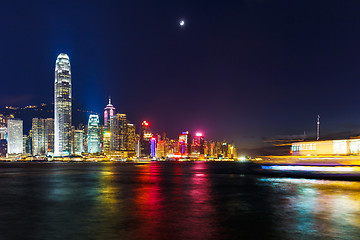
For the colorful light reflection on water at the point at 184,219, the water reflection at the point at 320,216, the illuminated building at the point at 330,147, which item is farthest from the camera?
the illuminated building at the point at 330,147

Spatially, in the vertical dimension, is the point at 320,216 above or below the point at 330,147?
below

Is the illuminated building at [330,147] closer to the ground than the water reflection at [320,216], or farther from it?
farther from it

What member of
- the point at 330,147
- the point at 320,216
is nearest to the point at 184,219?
the point at 320,216

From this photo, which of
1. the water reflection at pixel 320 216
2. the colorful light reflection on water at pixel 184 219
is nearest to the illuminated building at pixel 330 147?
the water reflection at pixel 320 216

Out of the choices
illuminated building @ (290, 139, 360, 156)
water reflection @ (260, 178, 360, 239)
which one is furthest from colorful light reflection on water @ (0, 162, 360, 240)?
illuminated building @ (290, 139, 360, 156)

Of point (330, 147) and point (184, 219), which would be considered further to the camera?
point (330, 147)

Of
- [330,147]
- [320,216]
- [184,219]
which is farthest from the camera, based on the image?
[330,147]

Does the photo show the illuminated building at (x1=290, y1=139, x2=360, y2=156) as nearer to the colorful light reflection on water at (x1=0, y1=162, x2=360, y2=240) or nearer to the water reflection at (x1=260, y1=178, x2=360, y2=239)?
the water reflection at (x1=260, y1=178, x2=360, y2=239)

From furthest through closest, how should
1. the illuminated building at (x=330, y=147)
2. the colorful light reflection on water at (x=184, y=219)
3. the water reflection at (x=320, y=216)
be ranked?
the illuminated building at (x=330, y=147) → the water reflection at (x=320, y=216) → the colorful light reflection on water at (x=184, y=219)

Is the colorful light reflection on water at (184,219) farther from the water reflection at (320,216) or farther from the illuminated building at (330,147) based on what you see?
the illuminated building at (330,147)

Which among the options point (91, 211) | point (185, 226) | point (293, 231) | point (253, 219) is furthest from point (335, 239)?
point (91, 211)

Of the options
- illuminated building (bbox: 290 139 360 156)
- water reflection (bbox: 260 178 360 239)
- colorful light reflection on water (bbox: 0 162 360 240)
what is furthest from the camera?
illuminated building (bbox: 290 139 360 156)

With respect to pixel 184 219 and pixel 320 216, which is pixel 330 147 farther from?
pixel 184 219

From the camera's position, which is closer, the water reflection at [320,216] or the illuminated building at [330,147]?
the water reflection at [320,216]
